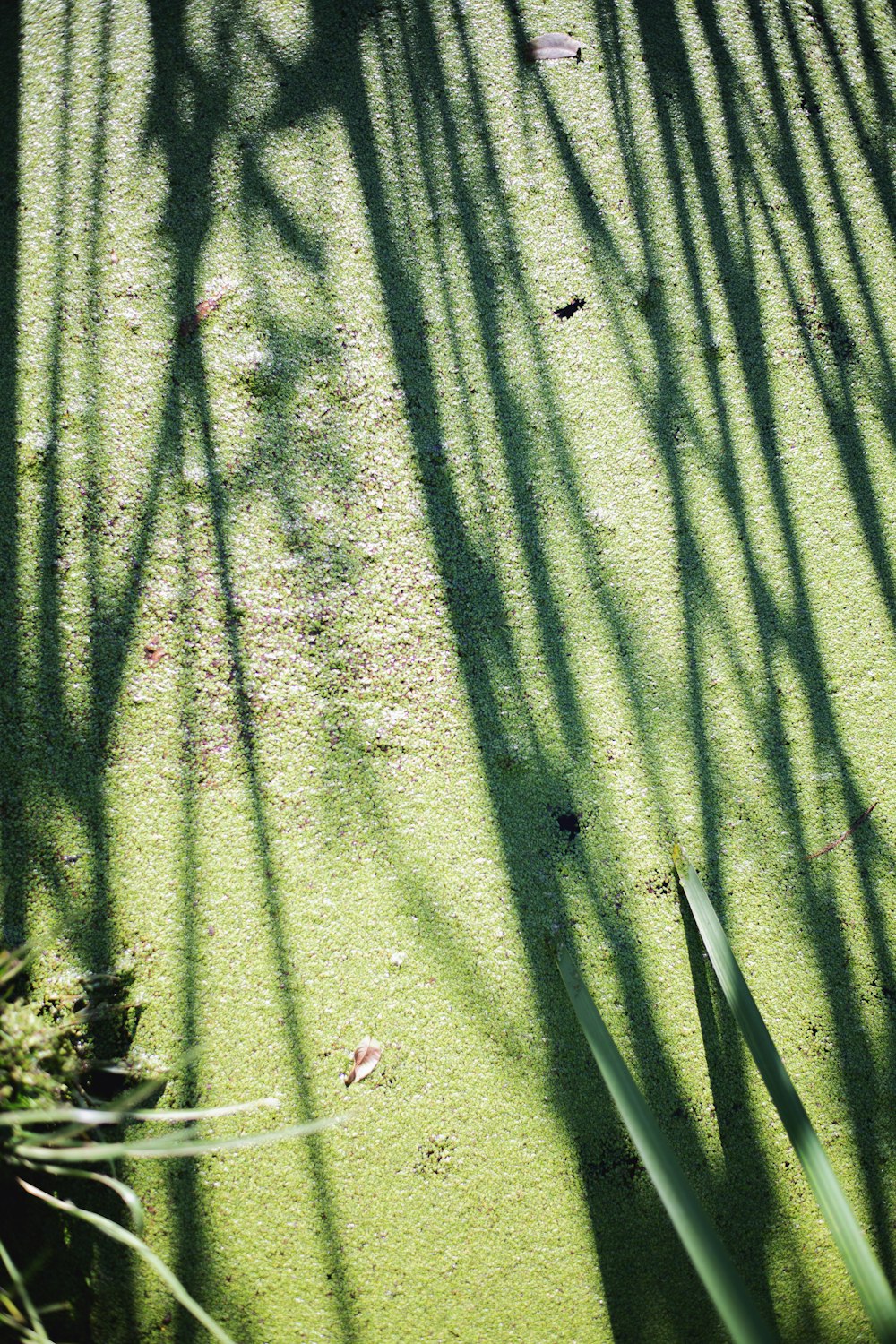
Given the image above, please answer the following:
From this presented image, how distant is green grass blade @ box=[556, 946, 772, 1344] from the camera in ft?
2.39

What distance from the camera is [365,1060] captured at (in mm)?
1359

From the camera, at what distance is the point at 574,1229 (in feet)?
4.29

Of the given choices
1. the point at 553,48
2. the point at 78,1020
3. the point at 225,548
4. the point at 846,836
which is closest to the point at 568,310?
the point at 553,48

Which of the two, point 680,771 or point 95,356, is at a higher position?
point 95,356

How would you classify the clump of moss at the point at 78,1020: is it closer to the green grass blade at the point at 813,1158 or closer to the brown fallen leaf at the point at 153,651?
the brown fallen leaf at the point at 153,651

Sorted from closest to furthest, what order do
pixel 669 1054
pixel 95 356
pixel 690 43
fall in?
pixel 669 1054 < pixel 95 356 < pixel 690 43

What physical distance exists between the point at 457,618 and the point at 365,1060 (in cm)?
81

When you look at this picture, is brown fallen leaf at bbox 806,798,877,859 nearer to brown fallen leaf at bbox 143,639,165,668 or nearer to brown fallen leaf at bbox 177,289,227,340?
brown fallen leaf at bbox 143,639,165,668

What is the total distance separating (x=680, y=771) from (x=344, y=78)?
1.71 m

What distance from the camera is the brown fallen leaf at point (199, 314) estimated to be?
1639mm

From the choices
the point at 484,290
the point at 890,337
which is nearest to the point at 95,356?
the point at 484,290

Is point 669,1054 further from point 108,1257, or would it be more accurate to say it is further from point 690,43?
point 690,43

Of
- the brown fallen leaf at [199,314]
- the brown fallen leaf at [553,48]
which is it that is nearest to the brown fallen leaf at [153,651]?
the brown fallen leaf at [199,314]

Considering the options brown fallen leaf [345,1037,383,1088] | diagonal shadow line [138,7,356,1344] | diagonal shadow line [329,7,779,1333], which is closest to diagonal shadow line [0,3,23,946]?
diagonal shadow line [138,7,356,1344]
